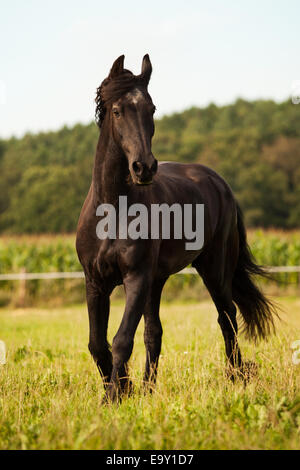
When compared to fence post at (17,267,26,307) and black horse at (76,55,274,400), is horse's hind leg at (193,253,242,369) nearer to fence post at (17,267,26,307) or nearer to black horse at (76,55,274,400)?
black horse at (76,55,274,400)

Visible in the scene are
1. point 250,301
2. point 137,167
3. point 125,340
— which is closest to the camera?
point 137,167

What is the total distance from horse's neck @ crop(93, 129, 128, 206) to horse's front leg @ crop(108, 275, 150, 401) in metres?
0.71

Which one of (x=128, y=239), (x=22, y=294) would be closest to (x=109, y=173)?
(x=128, y=239)

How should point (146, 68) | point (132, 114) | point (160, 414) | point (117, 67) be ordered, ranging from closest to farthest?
point (160, 414) < point (132, 114) < point (117, 67) < point (146, 68)

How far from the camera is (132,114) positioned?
418 cm

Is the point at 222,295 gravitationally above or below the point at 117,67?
below

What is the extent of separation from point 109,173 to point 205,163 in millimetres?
51956

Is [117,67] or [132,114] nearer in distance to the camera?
[132,114]

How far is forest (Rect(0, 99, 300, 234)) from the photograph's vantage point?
49969 millimetres

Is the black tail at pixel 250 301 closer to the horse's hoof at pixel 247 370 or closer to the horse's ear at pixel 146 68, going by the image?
the horse's hoof at pixel 247 370

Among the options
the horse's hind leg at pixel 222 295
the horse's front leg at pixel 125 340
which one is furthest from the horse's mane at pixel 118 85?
the horse's hind leg at pixel 222 295

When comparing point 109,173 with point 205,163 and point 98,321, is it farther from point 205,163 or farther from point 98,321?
point 205,163

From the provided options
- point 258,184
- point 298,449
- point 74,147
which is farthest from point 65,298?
point 74,147

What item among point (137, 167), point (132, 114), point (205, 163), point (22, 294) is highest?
point (205, 163)
